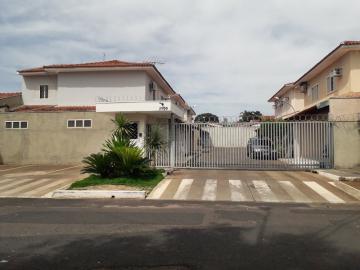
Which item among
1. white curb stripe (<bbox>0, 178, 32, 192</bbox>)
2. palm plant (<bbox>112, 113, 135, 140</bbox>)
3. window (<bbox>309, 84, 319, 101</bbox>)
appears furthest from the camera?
window (<bbox>309, 84, 319, 101</bbox>)

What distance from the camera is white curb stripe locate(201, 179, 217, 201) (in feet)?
42.8

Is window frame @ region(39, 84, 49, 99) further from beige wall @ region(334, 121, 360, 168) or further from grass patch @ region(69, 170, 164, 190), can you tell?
beige wall @ region(334, 121, 360, 168)

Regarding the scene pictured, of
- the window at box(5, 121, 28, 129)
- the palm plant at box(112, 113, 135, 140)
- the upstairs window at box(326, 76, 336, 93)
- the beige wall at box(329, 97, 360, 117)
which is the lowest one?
the palm plant at box(112, 113, 135, 140)

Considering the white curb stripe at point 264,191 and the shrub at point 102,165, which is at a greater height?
the shrub at point 102,165

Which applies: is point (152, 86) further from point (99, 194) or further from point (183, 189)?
point (99, 194)

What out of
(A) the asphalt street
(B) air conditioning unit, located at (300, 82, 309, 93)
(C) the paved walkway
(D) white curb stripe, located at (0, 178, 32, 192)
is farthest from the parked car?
(B) air conditioning unit, located at (300, 82, 309, 93)

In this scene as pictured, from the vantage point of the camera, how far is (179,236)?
7.77 meters

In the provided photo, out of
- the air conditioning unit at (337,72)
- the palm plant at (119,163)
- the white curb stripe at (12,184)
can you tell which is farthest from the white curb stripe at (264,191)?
the air conditioning unit at (337,72)

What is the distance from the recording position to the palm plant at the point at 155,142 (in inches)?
768

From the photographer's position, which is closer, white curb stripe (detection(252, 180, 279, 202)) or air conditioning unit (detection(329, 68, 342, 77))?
white curb stripe (detection(252, 180, 279, 202))

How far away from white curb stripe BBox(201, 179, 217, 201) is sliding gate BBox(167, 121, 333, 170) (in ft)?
15.6

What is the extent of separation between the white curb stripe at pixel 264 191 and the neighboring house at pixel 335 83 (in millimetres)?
7315

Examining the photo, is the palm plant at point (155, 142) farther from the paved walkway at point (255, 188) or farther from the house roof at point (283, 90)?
the house roof at point (283, 90)

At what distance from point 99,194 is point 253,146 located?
985 centimetres
